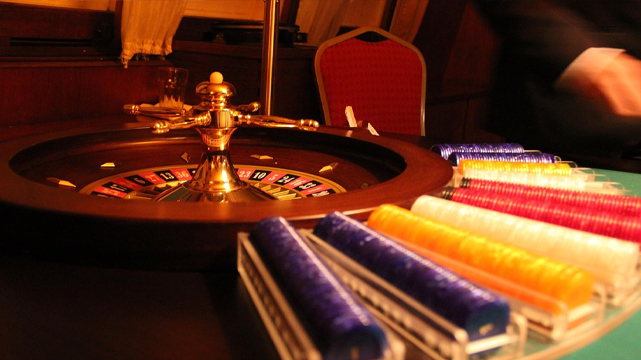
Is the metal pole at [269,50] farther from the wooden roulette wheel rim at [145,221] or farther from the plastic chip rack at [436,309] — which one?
the plastic chip rack at [436,309]

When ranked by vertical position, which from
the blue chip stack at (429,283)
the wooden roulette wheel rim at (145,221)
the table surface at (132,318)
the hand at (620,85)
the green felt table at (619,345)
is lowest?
the table surface at (132,318)

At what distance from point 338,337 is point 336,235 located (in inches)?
9.4

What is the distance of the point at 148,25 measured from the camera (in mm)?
2371

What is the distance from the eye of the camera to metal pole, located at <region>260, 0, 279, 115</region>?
49.3 inches

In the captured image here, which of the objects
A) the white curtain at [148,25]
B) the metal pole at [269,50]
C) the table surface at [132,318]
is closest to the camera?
the table surface at [132,318]

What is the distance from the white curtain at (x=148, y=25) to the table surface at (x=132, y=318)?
1732 millimetres

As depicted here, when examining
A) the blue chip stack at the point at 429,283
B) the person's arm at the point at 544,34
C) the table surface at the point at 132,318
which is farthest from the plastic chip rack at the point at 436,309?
the person's arm at the point at 544,34

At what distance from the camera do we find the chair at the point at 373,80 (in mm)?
2844

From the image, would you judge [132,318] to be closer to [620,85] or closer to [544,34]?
[620,85]

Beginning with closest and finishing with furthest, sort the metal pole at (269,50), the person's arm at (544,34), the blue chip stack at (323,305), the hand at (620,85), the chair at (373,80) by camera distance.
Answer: the blue chip stack at (323,305) → the metal pole at (269,50) → the hand at (620,85) → the person's arm at (544,34) → the chair at (373,80)

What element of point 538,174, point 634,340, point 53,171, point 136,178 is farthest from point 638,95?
point 53,171

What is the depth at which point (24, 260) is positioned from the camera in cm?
72

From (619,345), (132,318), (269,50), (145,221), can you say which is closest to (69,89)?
(269,50)

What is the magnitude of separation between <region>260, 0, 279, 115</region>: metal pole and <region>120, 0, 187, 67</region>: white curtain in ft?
3.78
